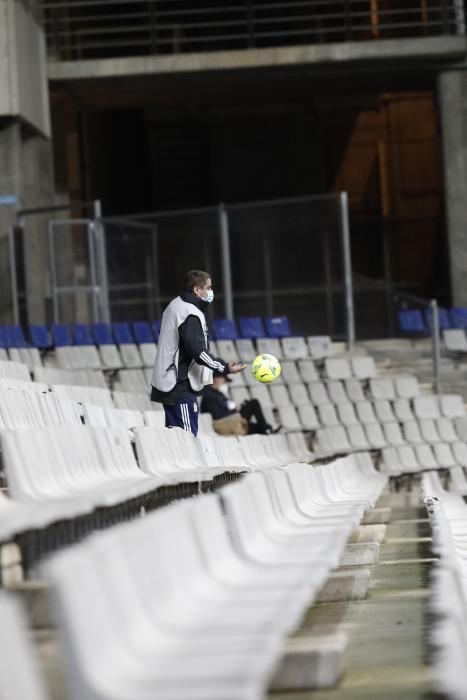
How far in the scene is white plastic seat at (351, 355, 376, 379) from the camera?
574 inches

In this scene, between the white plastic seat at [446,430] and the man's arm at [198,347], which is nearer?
the man's arm at [198,347]

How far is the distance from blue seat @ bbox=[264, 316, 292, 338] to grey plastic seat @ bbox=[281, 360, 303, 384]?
99 centimetres

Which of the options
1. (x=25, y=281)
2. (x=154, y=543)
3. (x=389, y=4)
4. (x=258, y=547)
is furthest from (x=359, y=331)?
(x=154, y=543)

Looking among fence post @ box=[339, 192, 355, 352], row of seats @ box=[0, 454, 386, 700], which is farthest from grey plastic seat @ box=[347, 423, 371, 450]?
row of seats @ box=[0, 454, 386, 700]

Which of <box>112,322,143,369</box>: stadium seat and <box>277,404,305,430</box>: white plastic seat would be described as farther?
<box>112,322,143,369</box>: stadium seat

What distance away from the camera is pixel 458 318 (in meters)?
17.0

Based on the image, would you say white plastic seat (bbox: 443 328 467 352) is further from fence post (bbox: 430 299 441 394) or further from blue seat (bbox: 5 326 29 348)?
blue seat (bbox: 5 326 29 348)

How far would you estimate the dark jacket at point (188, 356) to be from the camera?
7.68 meters

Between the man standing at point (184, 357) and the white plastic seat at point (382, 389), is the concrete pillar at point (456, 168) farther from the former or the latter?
the man standing at point (184, 357)

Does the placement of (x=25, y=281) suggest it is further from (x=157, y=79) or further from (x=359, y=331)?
(x=359, y=331)

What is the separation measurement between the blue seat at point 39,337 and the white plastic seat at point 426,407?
4.12 meters

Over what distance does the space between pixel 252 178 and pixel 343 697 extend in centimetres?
→ 2033

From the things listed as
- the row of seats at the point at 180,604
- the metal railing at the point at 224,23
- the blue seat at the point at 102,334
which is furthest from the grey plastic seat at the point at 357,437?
the row of seats at the point at 180,604

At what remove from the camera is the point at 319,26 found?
72.1ft
